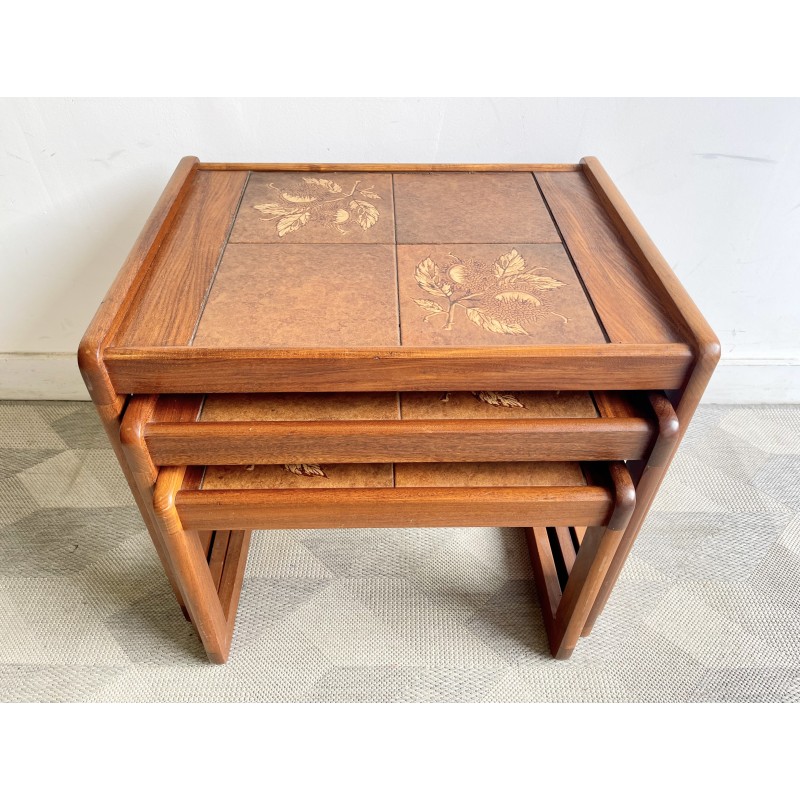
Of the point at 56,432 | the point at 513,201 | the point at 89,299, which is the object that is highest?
the point at 513,201

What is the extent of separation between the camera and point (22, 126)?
44.1 inches

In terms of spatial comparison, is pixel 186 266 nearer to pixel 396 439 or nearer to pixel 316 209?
pixel 316 209

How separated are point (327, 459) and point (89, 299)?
0.84 m

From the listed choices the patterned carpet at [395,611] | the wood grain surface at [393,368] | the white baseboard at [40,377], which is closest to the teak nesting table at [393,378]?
the wood grain surface at [393,368]

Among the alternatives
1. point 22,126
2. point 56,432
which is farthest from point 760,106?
point 56,432

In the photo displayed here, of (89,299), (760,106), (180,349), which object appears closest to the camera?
(180,349)

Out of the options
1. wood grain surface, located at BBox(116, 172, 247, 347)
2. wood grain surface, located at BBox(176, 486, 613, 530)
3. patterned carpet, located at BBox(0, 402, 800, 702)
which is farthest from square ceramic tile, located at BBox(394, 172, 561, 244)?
patterned carpet, located at BBox(0, 402, 800, 702)

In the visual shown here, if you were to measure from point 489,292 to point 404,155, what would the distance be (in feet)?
1.52

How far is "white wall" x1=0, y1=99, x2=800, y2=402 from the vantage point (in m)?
1.11

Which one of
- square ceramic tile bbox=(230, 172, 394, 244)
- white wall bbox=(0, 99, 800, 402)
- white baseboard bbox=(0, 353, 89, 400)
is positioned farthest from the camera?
white baseboard bbox=(0, 353, 89, 400)

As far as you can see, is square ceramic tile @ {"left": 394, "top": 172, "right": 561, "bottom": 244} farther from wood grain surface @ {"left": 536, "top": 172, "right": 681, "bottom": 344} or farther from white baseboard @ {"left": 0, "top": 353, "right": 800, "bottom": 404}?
white baseboard @ {"left": 0, "top": 353, "right": 800, "bottom": 404}

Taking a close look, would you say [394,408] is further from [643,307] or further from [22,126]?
[22,126]

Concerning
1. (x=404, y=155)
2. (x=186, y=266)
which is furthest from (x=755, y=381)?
(x=186, y=266)

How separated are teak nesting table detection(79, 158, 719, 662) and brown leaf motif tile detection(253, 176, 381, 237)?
13mm
